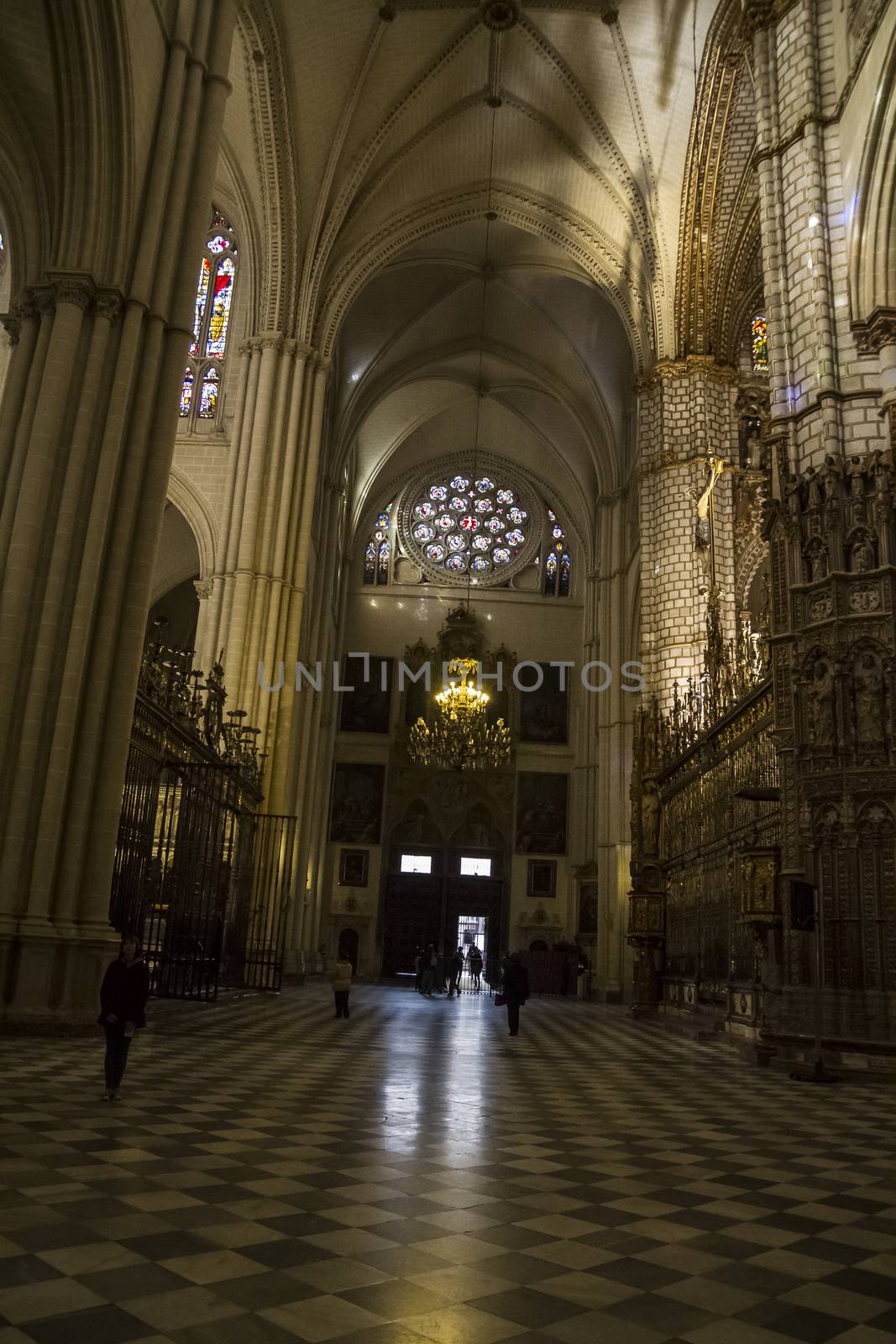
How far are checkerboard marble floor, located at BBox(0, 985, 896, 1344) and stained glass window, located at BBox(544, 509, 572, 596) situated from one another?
28.4 meters

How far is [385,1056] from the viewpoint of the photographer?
31.2 ft

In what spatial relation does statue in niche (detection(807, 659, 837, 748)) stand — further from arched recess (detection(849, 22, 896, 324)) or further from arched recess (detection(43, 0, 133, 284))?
arched recess (detection(43, 0, 133, 284))

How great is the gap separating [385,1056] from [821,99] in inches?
468

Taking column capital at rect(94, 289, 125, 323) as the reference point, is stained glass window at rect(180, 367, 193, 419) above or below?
above

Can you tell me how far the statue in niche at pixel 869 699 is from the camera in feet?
33.3

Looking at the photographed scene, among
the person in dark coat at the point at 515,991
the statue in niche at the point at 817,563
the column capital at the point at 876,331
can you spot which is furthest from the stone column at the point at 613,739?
the column capital at the point at 876,331

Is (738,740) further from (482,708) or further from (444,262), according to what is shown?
(444,262)

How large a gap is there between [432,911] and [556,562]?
41.0 ft

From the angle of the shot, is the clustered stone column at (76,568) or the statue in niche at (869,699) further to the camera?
the statue in niche at (869,699)

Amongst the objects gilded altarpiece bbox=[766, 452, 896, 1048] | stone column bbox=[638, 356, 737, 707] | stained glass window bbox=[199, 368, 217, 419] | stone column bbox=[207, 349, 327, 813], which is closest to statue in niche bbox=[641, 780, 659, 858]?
stone column bbox=[638, 356, 737, 707]

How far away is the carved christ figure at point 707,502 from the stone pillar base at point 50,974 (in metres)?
14.2

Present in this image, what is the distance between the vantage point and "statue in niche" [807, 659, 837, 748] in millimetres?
10398

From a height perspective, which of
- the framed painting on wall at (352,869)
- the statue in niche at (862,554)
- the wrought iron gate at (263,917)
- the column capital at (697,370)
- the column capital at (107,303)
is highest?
the column capital at (697,370)

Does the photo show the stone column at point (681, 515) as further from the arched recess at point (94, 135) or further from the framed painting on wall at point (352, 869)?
the framed painting on wall at point (352, 869)
